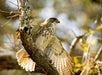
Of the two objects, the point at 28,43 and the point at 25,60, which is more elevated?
the point at 28,43

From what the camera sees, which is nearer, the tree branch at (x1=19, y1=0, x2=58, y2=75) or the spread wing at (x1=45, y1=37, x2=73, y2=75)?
the tree branch at (x1=19, y1=0, x2=58, y2=75)

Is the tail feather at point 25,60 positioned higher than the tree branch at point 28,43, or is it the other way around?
the tree branch at point 28,43

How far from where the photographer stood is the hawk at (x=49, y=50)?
1434 mm

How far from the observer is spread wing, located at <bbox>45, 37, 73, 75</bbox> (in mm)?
1506

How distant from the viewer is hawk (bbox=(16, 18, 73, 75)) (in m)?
1.43

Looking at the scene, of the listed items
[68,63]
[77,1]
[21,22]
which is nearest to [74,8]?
[77,1]

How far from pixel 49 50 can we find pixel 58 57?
0.06 meters

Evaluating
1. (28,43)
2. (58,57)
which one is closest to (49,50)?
(58,57)

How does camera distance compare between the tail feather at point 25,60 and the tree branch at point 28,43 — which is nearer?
the tree branch at point 28,43

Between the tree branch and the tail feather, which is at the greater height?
the tree branch

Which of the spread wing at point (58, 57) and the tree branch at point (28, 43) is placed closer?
the tree branch at point (28, 43)

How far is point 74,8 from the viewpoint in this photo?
4465 mm

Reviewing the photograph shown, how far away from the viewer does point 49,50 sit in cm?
151

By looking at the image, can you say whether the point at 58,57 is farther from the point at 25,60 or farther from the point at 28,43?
the point at 28,43
